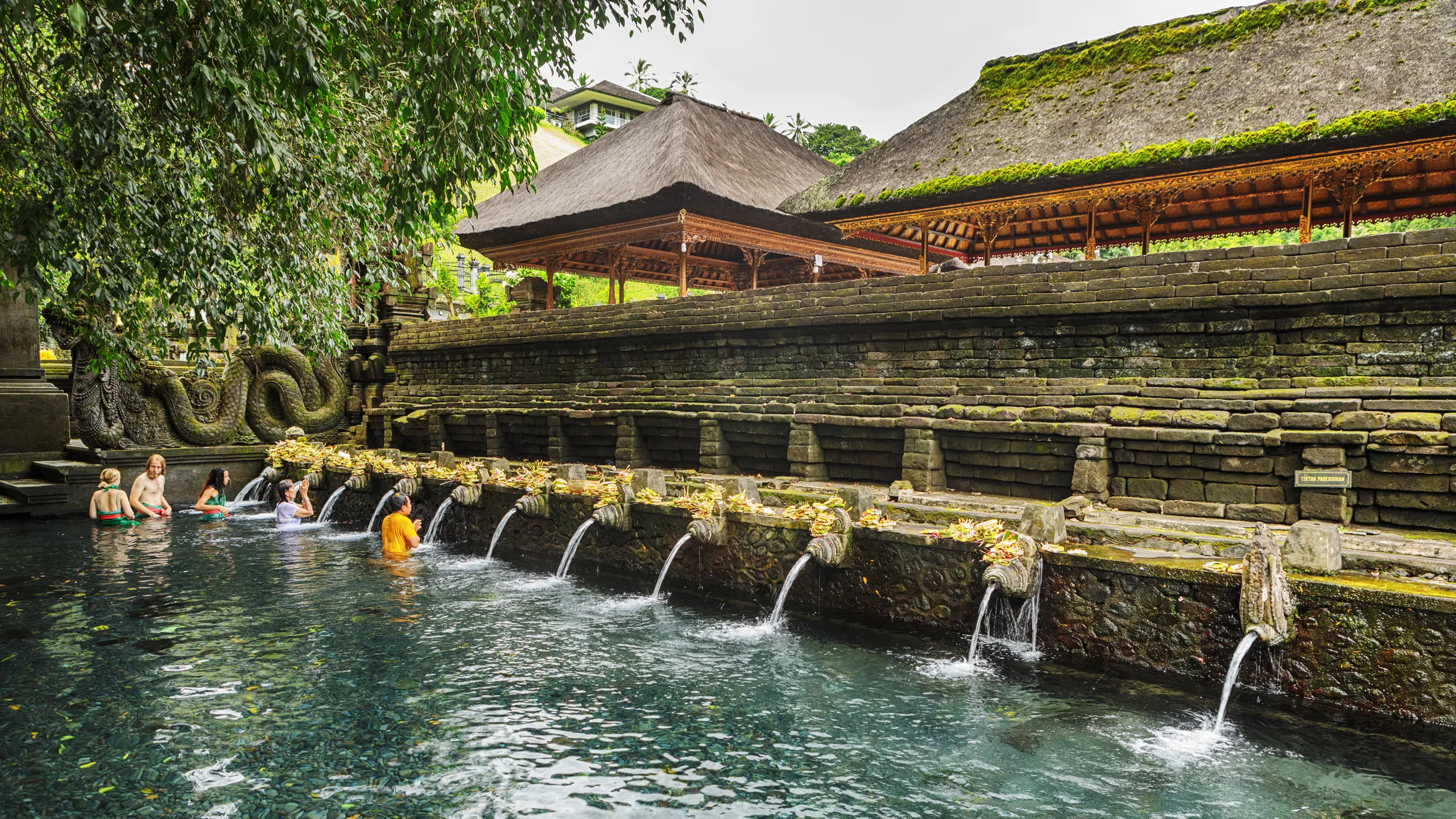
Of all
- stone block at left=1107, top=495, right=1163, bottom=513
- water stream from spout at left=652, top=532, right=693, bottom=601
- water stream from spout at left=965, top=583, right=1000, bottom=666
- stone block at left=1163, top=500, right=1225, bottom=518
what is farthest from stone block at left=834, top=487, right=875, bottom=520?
stone block at left=1163, top=500, right=1225, bottom=518

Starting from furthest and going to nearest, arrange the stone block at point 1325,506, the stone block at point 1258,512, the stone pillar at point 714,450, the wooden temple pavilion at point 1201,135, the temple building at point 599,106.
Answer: the temple building at point 599,106, the stone pillar at point 714,450, the wooden temple pavilion at point 1201,135, the stone block at point 1258,512, the stone block at point 1325,506

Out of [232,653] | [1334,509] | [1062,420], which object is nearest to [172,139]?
[232,653]

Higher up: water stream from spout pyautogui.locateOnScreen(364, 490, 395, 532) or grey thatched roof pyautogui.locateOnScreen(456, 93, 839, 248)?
grey thatched roof pyautogui.locateOnScreen(456, 93, 839, 248)

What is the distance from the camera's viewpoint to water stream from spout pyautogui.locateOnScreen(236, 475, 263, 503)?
584 inches

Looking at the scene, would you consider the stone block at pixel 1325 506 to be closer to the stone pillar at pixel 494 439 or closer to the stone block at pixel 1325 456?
the stone block at pixel 1325 456

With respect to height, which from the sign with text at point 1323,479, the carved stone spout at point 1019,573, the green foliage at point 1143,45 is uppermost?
the green foliage at point 1143,45

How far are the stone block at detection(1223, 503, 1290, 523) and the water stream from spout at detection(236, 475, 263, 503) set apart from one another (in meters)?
14.2

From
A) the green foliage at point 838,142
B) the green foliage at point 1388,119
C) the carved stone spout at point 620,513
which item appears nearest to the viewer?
the green foliage at point 1388,119

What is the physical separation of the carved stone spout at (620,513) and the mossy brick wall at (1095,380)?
2315 millimetres

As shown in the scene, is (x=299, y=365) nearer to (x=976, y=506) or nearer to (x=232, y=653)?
(x=232, y=653)

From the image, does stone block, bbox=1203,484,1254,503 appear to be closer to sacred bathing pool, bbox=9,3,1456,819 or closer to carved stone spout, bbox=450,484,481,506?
sacred bathing pool, bbox=9,3,1456,819

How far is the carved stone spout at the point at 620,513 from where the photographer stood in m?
8.51

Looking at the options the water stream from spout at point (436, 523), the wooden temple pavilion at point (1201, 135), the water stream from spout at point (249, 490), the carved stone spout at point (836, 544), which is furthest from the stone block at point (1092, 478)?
the water stream from spout at point (249, 490)

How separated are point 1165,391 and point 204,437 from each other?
47.2ft
